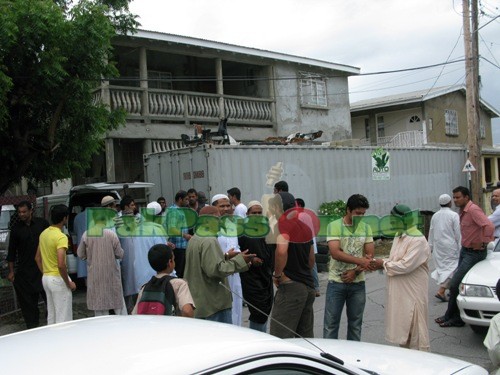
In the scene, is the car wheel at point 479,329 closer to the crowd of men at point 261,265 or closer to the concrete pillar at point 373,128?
the crowd of men at point 261,265

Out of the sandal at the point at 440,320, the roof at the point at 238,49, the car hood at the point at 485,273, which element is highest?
the roof at the point at 238,49

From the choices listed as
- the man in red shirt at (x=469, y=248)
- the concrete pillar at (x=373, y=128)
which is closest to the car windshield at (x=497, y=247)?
the man in red shirt at (x=469, y=248)

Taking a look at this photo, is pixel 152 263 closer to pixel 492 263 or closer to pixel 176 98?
pixel 492 263

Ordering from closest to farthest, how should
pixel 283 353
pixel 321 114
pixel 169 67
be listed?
pixel 283 353 < pixel 169 67 < pixel 321 114

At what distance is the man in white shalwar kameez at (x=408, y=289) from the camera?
4.79 meters

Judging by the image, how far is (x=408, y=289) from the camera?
484 cm

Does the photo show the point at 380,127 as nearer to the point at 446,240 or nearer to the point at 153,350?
the point at 446,240

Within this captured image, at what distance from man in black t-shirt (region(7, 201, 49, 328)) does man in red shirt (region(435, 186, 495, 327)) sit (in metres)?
5.24

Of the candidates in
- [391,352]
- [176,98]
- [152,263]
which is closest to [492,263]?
[391,352]

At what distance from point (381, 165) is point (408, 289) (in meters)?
11.2

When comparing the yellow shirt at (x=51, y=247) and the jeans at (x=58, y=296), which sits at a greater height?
the yellow shirt at (x=51, y=247)

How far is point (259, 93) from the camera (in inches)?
769

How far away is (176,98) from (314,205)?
238 inches

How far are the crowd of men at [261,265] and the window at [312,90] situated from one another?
45.8 feet
